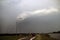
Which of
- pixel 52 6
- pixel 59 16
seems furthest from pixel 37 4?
pixel 59 16

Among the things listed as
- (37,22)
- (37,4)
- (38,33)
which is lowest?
(38,33)

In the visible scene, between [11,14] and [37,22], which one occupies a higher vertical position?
[11,14]

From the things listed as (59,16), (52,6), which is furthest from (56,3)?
(59,16)

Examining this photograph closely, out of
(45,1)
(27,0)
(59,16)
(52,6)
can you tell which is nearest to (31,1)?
(27,0)

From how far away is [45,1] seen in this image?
1.77 meters

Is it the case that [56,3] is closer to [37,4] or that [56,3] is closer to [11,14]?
[37,4]

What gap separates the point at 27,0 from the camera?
1785 millimetres

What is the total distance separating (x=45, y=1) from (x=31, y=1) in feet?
0.69

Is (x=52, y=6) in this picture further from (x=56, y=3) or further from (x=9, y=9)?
(x=9, y=9)

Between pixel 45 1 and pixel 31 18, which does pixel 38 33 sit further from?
pixel 45 1

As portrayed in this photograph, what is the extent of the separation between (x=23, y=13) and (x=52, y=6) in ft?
1.46

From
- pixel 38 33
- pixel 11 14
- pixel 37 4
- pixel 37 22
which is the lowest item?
pixel 38 33

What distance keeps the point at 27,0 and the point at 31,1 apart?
0.06m

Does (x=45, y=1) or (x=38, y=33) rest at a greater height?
(x=45, y=1)
